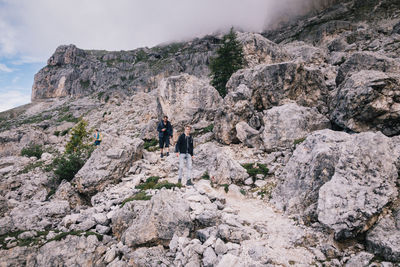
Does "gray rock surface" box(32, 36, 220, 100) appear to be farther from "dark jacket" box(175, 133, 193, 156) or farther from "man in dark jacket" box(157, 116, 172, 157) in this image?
"dark jacket" box(175, 133, 193, 156)

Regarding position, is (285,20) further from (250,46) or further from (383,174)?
(383,174)

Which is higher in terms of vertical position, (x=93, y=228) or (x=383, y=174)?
(x=383, y=174)

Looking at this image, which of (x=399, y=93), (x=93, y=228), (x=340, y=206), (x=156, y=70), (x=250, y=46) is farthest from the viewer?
(x=156, y=70)

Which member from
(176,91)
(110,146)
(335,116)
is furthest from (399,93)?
(110,146)

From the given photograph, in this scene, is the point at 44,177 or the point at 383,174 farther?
the point at 44,177

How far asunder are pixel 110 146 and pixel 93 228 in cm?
735

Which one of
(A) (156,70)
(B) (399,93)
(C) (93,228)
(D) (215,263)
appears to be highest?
(A) (156,70)

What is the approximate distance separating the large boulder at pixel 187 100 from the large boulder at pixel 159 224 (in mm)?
12688

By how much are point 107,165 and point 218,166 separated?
27.1 feet

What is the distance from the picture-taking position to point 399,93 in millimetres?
10273

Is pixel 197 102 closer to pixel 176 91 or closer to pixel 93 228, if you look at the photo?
pixel 176 91

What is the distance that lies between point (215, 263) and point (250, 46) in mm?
36453

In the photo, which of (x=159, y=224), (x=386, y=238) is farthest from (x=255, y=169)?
(x=159, y=224)

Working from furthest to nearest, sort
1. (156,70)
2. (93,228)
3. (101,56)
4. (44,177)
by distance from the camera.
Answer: (101,56)
(156,70)
(44,177)
(93,228)
